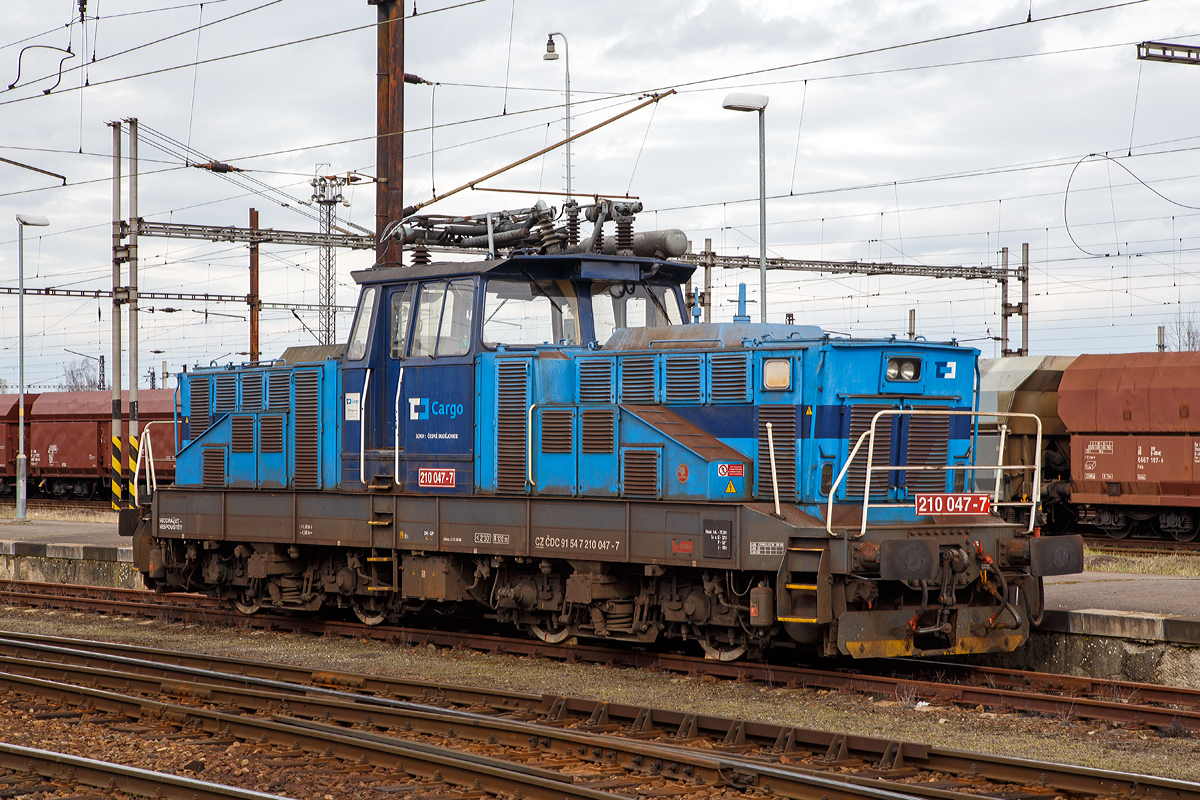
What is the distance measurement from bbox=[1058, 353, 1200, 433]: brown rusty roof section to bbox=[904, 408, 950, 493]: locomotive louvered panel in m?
12.7

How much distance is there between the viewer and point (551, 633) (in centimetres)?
1116

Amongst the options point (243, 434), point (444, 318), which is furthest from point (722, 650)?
point (243, 434)

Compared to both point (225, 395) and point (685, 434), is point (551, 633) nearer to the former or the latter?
point (685, 434)

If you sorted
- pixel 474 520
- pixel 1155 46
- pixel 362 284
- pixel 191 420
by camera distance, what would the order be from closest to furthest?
pixel 474 520 → pixel 362 284 → pixel 191 420 → pixel 1155 46

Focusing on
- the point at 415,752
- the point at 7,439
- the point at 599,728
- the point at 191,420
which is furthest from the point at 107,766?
the point at 7,439

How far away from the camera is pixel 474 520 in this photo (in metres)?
11.0

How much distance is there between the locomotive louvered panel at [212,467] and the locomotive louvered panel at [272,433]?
82 centimetres

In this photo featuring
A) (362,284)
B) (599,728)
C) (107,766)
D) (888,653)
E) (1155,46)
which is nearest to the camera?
(107,766)

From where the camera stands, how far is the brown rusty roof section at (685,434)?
9.73 m

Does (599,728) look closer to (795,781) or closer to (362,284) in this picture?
(795,781)

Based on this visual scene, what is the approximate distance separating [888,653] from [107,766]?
17.8 feet

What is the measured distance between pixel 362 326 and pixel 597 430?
3.04 metres

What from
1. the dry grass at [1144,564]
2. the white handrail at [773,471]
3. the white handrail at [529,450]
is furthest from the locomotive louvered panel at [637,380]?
the dry grass at [1144,564]

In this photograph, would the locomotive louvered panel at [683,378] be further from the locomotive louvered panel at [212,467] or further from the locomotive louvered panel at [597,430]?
the locomotive louvered panel at [212,467]
